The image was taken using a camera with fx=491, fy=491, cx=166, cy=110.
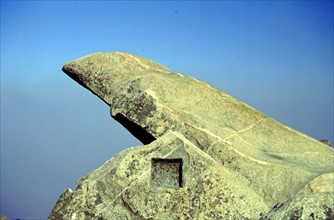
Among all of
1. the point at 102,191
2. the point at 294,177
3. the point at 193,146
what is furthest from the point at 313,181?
the point at 102,191

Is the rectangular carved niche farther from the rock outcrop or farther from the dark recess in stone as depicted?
the dark recess in stone

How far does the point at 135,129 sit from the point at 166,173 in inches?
66.8

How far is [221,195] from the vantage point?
7066mm

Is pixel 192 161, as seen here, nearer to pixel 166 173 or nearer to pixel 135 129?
pixel 166 173

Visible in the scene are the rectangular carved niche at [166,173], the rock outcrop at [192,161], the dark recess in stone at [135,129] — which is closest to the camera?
the rock outcrop at [192,161]

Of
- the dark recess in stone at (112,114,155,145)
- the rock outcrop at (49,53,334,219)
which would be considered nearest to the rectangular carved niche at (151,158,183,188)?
the rock outcrop at (49,53,334,219)

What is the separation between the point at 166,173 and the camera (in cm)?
735

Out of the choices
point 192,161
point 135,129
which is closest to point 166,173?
point 192,161

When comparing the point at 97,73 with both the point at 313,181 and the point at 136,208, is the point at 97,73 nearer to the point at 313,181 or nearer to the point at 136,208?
the point at 136,208

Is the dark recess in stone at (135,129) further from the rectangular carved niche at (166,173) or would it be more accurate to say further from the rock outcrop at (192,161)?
the rectangular carved niche at (166,173)

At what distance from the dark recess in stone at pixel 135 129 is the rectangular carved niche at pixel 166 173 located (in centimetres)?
112

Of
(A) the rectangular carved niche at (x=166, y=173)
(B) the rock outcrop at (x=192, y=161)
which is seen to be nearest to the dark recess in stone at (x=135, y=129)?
(B) the rock outcrop at (x=192, y=161)

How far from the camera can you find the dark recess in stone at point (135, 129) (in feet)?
28.1

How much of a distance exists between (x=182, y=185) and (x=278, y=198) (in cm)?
150
